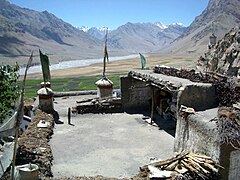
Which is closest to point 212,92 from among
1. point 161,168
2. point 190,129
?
point 190,129

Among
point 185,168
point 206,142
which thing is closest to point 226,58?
point 206,142

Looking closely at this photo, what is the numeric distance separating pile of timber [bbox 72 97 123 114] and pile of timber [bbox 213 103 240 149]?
1133 centimetres

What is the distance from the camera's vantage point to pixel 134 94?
79.5 ft

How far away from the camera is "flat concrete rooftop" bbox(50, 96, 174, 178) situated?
48.1ft

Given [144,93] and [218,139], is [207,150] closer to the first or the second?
[218,139]

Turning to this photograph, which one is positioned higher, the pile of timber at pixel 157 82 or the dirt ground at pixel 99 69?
the pile of timber at pixel 157 82

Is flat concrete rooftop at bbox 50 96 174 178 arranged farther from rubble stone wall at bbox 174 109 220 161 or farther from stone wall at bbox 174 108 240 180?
stone wall at bbox 174 108 240 180

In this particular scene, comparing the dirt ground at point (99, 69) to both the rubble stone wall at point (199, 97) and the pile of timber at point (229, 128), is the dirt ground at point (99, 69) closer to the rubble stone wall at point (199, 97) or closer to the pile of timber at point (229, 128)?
the rubble stone wall at point (199, 97)

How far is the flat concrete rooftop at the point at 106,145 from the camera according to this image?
1466 cm

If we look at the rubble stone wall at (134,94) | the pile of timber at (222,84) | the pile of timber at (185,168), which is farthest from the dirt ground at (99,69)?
the pile of timber at (185,168)

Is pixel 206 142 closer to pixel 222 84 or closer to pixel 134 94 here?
pixel 222 84

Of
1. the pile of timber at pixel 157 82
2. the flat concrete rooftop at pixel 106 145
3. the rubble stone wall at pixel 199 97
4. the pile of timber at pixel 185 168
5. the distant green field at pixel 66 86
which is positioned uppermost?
the pile of timber at pixel 157 82

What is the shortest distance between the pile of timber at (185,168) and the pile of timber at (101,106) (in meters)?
11.2

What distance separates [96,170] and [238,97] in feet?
23.4
